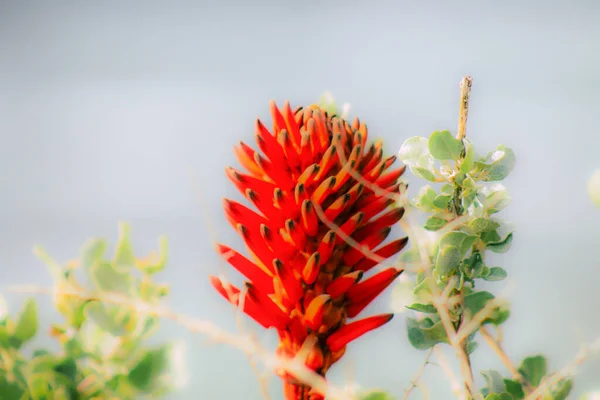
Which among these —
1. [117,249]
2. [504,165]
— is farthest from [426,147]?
[117,249]

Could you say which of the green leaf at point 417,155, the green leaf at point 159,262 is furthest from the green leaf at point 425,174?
the green leaf at point 159,262

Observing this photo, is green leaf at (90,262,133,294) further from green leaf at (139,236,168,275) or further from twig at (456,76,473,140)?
twig at (456,76,473,140)

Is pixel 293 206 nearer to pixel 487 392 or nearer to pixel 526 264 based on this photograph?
pixel 487 392

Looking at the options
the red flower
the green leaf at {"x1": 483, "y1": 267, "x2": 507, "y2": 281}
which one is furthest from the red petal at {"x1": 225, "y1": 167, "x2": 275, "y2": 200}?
the green leaf at {"x1": 483, "y1": 267, "x2": 507, "y2": 281}

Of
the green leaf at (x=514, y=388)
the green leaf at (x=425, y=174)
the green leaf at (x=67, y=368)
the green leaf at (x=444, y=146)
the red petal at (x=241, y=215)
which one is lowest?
the green leaf at (x=514, y=388)

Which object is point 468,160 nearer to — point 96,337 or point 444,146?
point 444,146

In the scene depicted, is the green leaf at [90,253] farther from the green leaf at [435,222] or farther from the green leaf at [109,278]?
the green leaf at [435,222]
